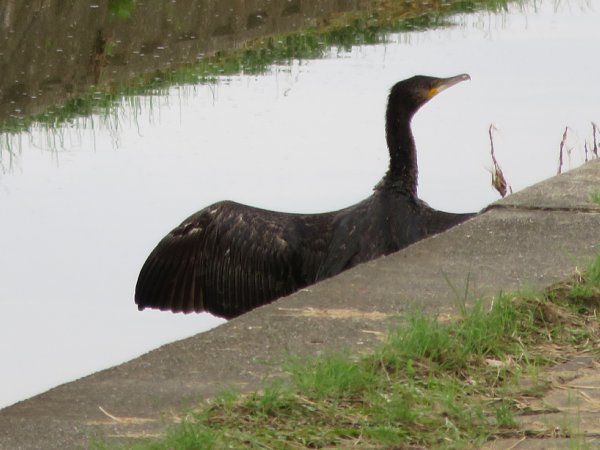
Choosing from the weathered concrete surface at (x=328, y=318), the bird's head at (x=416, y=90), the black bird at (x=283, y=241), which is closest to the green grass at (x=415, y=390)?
the weathered concrete surface at (x=328, y=318)

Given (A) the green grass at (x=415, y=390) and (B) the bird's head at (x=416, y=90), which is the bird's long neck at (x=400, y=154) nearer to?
(B) the bird's head at (x=416, y=90)

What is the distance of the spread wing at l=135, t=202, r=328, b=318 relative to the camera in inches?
279

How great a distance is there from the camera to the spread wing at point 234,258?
7.07 m

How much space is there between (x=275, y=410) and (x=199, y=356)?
1.64ft

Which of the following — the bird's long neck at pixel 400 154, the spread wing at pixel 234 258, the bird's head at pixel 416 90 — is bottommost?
the spread wing at pixel 234 258

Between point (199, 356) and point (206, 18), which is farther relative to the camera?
point (206, 18)

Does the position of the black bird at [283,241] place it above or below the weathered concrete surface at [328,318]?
below

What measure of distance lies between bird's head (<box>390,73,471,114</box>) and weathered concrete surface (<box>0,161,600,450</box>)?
1492mm

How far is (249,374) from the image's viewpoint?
13.6ft

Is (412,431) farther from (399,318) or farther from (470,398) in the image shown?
(399,318)

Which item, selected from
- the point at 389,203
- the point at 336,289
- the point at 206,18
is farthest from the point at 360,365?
the point at 206,18

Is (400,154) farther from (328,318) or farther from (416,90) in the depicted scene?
(328,318)

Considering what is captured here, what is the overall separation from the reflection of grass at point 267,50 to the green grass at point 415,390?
6.26 meters

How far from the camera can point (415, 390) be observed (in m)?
3.95
